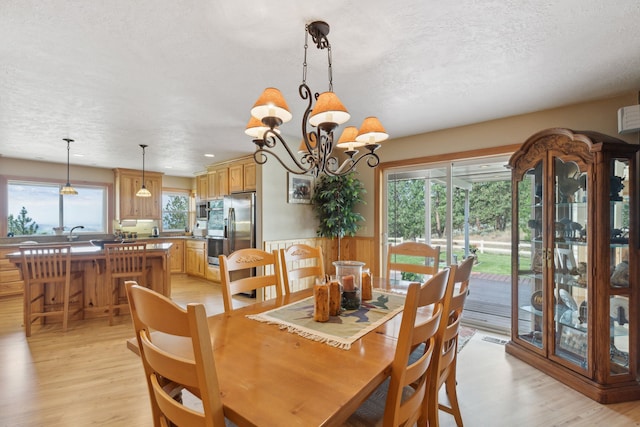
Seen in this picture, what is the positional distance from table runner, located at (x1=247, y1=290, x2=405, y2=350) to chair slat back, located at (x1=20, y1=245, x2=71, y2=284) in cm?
318

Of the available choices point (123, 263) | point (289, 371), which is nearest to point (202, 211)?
point (123, 263)

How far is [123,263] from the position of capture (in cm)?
366

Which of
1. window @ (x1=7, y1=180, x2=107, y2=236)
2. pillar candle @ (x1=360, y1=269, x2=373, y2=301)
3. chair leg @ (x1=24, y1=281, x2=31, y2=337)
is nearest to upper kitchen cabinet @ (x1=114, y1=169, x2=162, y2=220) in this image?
window @ (x1=7, y1=180, x2=107, y2=236)

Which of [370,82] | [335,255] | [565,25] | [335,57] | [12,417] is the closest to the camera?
[565,25]

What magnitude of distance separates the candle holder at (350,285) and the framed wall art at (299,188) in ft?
9.05

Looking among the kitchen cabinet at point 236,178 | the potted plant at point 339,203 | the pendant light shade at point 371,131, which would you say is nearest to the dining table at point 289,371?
the pendant light shade at point 371,131

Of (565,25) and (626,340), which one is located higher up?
(565,25)

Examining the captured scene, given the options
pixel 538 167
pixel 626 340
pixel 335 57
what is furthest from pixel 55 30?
pixel 626 340

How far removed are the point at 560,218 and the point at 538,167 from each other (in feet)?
1.60

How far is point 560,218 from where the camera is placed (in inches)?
98.4

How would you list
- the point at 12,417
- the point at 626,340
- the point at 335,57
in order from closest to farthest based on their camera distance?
1. the point at 12,417
2. the point at 335,57
3. the point at 626,340

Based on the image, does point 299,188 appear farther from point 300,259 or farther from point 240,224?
point 300,259

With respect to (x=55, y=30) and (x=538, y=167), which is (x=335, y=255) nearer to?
(x=538, y=167)

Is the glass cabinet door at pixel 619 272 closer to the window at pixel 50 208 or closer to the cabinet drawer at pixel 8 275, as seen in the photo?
the cabinet drawer at pixel 8 275
